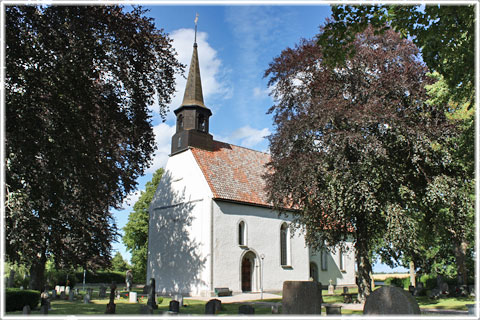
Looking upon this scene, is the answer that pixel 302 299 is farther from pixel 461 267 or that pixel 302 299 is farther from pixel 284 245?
pixel 284 245

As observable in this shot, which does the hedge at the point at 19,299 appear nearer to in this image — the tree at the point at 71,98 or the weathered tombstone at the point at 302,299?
the tree at the point at 71,98

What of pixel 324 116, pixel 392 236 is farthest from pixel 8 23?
pixel 392 236

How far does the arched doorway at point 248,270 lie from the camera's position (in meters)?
27.6

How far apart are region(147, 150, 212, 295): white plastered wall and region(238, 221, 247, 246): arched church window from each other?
285 cm

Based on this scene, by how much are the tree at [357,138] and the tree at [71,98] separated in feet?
20.5

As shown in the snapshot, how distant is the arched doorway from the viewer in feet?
90.5

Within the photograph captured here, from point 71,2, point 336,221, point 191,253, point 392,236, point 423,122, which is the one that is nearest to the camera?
point 71,2

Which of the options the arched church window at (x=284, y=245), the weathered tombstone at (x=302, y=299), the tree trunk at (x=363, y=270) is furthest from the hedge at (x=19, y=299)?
the arched church window at (x=284, y=245)

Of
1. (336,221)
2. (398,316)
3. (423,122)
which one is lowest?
(398,316)

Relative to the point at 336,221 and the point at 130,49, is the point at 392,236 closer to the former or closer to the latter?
the point at 336,221

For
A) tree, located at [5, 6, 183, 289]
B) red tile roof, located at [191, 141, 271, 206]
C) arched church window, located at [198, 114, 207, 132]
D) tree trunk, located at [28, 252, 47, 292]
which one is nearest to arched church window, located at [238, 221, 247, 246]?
red tile roof, located at [191, 141, 271, 206]

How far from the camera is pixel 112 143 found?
12.7m

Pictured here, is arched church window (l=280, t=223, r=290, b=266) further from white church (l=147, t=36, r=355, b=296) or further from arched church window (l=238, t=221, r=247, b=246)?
arched church window (l=238, t=221, r=247, b=246)

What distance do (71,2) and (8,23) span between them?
1659 mm
